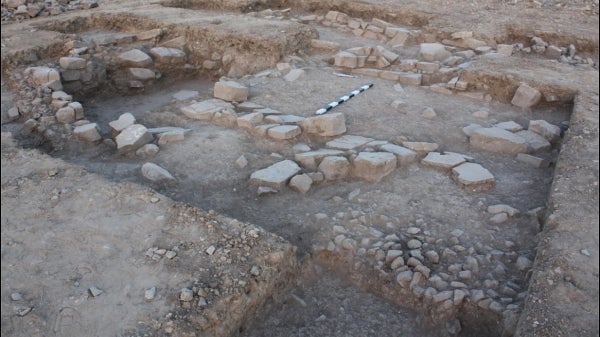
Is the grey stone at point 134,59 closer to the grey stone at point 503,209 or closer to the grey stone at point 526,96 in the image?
the grey stone at point 526,96

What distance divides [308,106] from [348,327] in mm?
2995

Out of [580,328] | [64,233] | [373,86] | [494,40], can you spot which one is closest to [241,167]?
[64,233]

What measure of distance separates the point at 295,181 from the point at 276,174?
19cm

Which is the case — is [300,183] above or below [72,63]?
above

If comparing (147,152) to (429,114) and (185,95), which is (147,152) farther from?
(429,114)

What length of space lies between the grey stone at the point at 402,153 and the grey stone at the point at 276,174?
2.94 ft

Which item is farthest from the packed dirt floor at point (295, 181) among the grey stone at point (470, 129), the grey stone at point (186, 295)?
the grey stone at point (470, 129)

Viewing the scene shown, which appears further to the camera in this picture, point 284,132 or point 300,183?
point 284,132

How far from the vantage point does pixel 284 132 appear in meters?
5.07

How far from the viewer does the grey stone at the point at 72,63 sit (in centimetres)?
644

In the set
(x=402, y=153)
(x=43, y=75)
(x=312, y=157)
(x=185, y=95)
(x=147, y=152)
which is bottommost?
(x=185, y=95)

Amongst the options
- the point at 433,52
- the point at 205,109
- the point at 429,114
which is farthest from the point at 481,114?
the point at 205,109

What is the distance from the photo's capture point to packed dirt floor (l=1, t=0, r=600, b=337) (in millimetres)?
3131

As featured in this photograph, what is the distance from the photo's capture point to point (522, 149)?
4.98 meters
